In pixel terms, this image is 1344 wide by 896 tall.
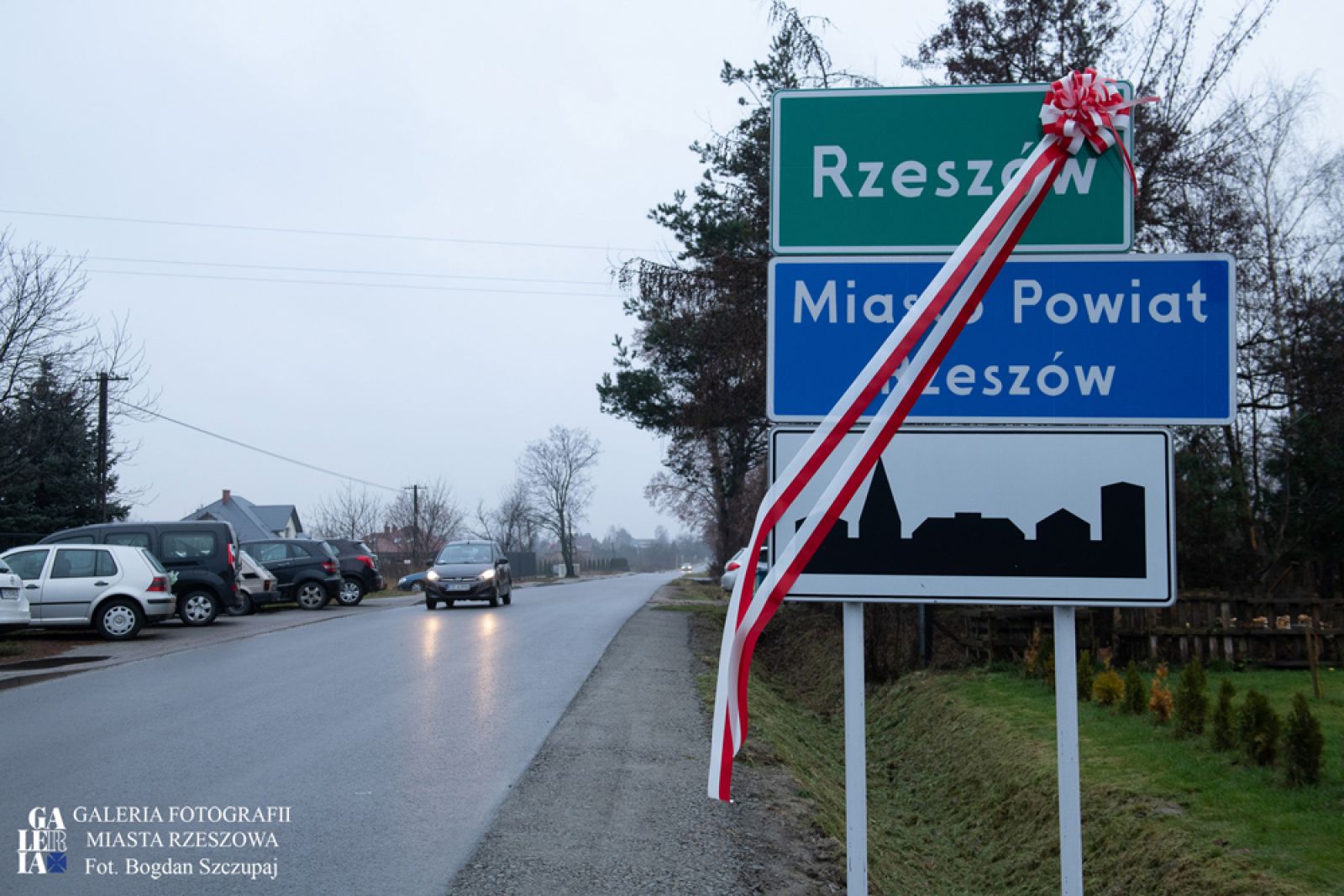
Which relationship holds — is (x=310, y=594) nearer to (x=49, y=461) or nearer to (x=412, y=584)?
(x=49, y=461)

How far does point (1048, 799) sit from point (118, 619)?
14653 mm

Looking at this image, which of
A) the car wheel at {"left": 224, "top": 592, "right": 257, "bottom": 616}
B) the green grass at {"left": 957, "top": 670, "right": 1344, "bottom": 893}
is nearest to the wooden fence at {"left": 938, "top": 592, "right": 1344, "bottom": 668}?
the green grass at {"left": 957, "top": 670, "right": 1344, "bottom": 893}

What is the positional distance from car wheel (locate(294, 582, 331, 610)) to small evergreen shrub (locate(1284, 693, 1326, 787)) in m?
24.0

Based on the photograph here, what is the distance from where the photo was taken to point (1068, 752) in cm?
310

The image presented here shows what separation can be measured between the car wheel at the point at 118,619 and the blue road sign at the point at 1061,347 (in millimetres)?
16886

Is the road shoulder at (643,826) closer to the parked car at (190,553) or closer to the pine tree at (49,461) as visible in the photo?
the parked car at (190,553)

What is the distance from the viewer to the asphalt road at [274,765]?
5.59 m

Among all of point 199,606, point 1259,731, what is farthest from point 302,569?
point 1259,731

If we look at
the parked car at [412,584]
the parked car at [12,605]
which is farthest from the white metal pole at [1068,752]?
the parked car at [412,584]

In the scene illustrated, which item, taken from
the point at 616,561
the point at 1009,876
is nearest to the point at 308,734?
the point at 1009,876

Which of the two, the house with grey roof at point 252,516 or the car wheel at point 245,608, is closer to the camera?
the car wheel at point 245,608

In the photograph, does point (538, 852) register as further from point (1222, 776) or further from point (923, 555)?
point (1222, 776)

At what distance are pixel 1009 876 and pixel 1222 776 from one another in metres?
1.58

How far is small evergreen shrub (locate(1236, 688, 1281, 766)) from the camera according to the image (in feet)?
25.0
